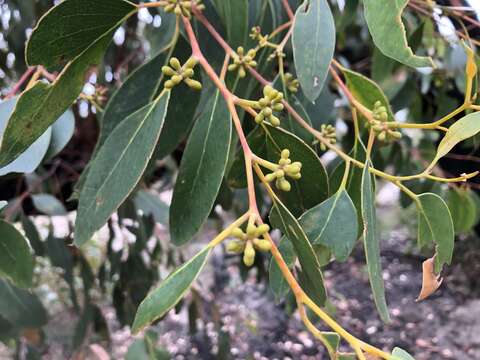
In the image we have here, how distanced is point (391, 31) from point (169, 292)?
0.30m

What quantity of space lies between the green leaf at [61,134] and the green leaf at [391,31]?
427 millimetres

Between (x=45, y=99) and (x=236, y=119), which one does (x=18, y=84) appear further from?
(x=236, y=119)

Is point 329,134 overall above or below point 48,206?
above

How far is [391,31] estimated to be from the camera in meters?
0.48

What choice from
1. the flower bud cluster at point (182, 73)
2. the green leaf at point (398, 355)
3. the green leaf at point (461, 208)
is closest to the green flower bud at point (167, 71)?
the flower bud cluster at point (182, 73)

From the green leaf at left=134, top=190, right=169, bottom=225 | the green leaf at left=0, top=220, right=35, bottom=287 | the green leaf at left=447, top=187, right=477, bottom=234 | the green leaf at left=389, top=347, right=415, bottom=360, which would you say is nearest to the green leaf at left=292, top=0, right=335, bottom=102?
the green leaf at left=389, top=347, right=415, bottom=360

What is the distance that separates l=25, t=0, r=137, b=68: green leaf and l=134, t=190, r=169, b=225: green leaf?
765 mm

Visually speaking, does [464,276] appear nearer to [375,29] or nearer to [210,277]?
[210,277]

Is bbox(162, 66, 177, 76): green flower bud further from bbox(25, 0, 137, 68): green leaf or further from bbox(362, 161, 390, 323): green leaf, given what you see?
bbox(362, 161, 390, 323): green leaf

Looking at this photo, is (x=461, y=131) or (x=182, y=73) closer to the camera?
(x=461, y=131)

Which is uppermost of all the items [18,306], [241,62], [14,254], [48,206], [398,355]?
[241,62]

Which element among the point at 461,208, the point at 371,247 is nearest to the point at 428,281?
the point at 371,247

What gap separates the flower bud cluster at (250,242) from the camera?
0.38m

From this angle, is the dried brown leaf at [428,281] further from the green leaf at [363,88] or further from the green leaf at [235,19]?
the green leaf at [235,19]
